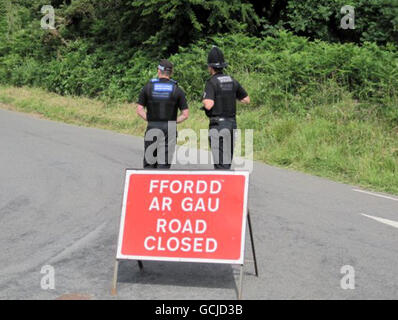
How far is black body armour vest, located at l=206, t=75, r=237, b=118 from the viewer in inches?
318

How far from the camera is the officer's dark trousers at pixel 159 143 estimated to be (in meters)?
8.03

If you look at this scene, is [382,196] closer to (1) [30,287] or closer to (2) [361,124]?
(2) [361,124]

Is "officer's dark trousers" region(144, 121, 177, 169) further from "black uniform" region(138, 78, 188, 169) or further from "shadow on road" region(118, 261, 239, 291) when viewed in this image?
"shadow on road" region(118, 261, 239, 291)

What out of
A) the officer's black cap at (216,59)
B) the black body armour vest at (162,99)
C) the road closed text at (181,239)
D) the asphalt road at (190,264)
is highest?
the officer's black cap at (216,59)

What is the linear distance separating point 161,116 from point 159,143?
379mm

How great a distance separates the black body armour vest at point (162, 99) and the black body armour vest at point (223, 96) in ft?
1.87

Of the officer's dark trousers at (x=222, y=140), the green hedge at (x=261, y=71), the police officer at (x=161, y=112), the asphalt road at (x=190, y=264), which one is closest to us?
the asphalt road at (x=190, y=264)

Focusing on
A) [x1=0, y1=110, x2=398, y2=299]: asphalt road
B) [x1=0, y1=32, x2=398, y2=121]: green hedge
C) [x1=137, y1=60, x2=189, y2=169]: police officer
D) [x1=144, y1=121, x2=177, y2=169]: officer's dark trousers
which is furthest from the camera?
[x1=0, y1=32, x2=398, y2=121]: green hedge

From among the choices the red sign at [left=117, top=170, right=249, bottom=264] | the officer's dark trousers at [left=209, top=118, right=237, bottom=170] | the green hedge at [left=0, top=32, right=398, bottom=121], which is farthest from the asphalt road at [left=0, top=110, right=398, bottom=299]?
the green hedge at [left=0, top=32, right=398, bottom=121]

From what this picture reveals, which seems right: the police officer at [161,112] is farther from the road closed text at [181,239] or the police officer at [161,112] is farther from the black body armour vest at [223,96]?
the road closed text at [181,239]

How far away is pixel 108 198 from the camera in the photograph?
30.7 feet

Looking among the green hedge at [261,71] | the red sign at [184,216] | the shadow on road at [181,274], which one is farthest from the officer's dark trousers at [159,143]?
the green hedge at [261,71]

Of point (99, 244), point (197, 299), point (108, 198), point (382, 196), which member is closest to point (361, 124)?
point (382, 196)

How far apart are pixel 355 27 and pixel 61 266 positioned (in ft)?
53.3
